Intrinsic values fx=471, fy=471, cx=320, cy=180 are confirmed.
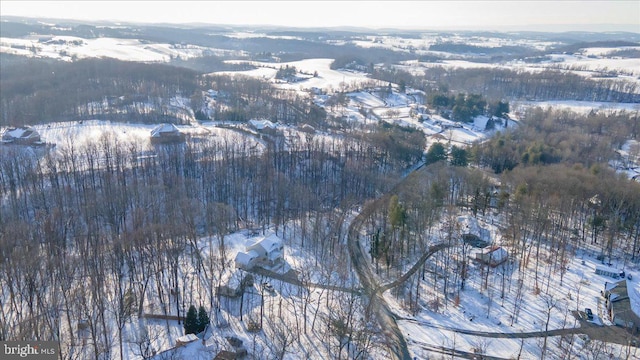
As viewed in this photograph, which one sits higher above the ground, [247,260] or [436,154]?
[436,154]

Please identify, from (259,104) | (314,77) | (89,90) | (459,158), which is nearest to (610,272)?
(459,158)

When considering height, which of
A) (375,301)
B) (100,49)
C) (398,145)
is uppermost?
(100,49)

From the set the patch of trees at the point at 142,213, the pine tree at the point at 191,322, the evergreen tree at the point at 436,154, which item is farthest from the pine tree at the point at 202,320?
the evergreen tree at the point at 436,154

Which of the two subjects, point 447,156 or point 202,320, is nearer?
point 202,320

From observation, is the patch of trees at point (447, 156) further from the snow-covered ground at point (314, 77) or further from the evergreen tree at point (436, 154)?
the snow-covered ground at point (314, 77)

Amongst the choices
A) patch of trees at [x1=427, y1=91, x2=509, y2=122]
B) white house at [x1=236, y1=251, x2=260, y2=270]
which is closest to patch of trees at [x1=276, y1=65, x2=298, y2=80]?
patch of trees at [x1=427, y1=91, x2=509, y2=122]

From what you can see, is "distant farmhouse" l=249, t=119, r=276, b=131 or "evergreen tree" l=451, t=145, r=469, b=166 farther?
"distant farmhouse" l=249, t=119, r=276, b=131

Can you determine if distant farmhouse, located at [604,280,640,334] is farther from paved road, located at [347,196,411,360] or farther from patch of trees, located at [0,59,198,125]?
patch of trees, located at [0,59,198,125]

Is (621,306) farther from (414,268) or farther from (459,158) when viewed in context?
(459,158)
